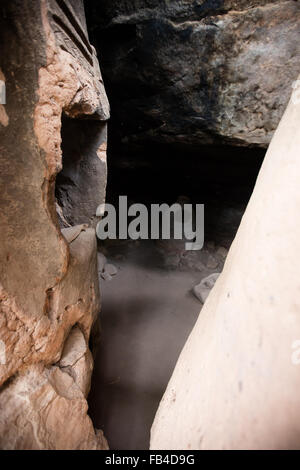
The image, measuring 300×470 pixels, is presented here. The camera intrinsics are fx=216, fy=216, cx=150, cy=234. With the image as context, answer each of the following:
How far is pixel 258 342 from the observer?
0.52 meters

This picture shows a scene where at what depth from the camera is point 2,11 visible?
80cm

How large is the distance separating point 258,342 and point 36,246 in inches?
36.3

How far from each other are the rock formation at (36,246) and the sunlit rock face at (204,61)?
169 cm

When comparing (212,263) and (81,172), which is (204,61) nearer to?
(81,172)

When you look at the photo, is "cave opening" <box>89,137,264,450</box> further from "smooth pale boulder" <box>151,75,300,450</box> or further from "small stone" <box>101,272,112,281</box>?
"smooth pale boulder" <box>151,75,300,450</box>

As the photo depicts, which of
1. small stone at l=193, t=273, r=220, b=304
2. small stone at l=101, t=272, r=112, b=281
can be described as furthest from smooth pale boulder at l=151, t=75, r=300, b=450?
small stone at l=101, t=272, r=112, b=281

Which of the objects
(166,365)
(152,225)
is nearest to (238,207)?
(152,225)

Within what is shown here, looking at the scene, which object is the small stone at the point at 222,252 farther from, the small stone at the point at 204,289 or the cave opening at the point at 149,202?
the small stone at the point at 204,289

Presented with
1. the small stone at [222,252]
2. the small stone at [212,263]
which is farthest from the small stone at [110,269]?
the small stone at [222,252]

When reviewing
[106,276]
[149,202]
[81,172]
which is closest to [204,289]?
[106,276]

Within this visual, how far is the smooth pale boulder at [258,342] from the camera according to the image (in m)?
0.48

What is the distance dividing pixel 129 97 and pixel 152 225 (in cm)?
239
